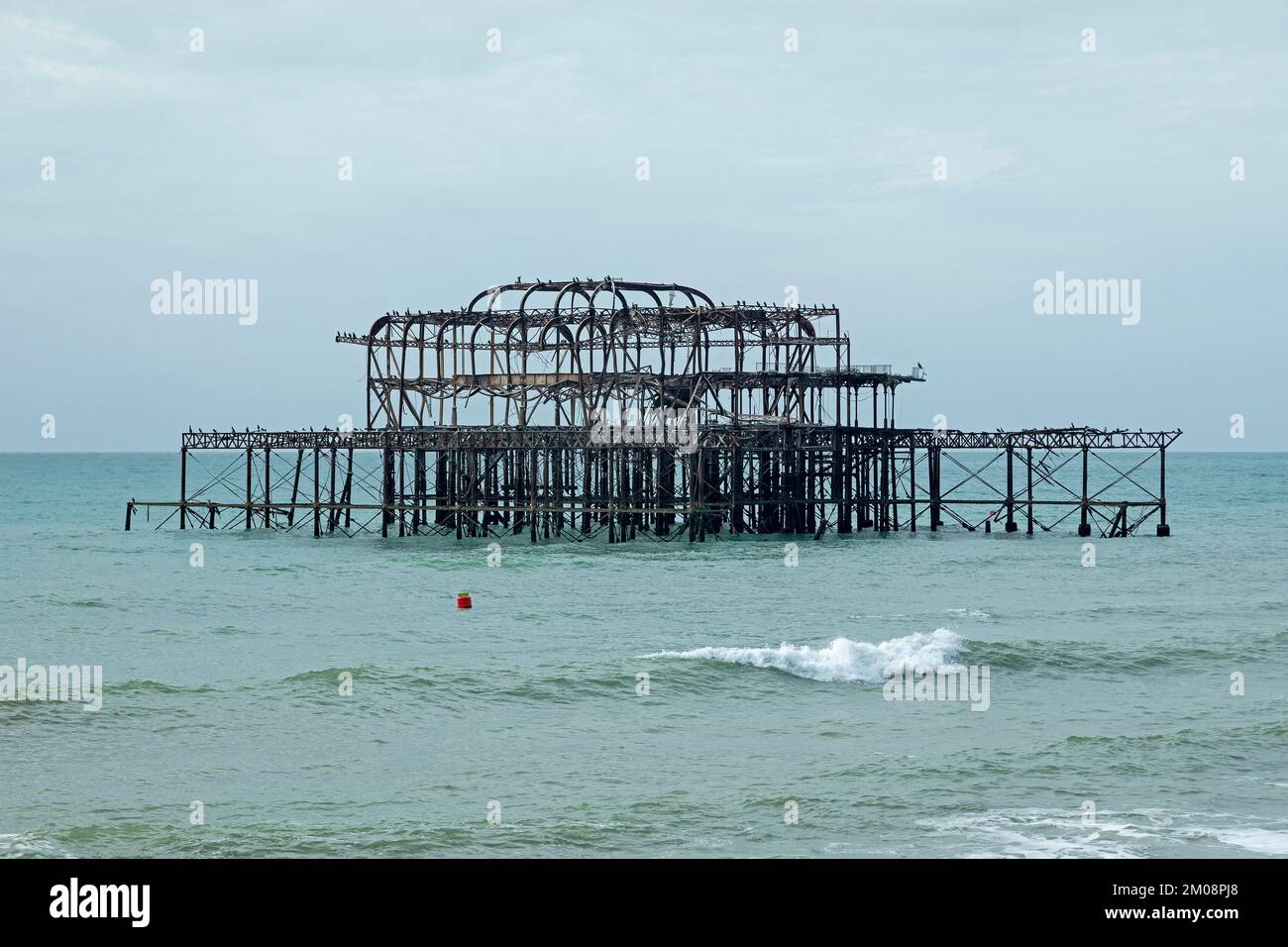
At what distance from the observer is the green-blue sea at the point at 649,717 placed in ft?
52.9

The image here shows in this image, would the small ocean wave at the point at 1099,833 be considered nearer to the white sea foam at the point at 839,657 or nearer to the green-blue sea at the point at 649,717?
the green-blue sea at the point at 649,717

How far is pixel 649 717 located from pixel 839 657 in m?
5.63

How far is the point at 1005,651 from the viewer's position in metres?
29.1

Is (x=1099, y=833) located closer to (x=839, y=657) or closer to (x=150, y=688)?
(x=839, y=657)

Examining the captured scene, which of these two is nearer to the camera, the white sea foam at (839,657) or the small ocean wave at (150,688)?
the small ocean wave at (150,688)

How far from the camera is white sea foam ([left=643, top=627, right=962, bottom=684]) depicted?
26734 millimetres

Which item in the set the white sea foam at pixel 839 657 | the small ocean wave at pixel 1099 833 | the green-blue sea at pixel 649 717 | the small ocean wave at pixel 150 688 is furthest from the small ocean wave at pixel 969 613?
the small ocean wave at pixel 1099 833

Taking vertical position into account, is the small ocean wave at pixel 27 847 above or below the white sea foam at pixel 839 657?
below

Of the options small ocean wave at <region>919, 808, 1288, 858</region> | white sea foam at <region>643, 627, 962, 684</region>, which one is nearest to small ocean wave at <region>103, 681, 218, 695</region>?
white sea foam at <region>643, 627, 962, 684</region>

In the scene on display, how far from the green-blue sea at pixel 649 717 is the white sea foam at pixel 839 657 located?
0.08m

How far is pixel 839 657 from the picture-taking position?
89.8 ft

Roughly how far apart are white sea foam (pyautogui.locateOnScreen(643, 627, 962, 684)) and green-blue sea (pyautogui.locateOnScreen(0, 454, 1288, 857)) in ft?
0.26

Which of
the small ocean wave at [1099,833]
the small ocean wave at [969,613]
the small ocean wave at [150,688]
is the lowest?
the small ocean wave at [1099,833]
